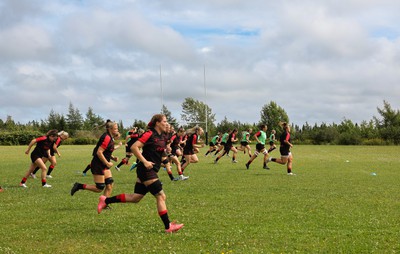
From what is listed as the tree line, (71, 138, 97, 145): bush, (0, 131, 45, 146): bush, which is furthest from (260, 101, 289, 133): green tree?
(0, 131, 45, 146): bush

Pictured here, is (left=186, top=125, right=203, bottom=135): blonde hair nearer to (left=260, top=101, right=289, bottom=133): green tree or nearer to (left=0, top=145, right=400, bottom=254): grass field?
(left=0, top=145, right=400, bottom=254): grass field

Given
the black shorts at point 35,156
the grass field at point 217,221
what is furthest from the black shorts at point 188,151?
the black shorts at point 35,156

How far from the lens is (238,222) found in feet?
26.5

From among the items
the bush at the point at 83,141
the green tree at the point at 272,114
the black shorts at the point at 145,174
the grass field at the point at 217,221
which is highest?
the green tree at the point at 272,114

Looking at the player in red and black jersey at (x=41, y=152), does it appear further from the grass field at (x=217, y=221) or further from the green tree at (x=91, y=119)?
the green tree at (x=91, y=119)

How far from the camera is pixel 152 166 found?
24.4 ft

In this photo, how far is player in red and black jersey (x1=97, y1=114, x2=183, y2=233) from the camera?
24.1 ft

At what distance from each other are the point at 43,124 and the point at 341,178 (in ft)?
312

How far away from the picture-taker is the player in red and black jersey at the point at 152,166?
24.1 ft

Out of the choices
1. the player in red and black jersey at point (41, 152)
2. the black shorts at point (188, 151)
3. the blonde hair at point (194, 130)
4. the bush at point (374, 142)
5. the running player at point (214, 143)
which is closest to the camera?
the player in red and black jersey at point (41, 152)

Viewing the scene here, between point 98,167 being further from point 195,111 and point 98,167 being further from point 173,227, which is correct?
point 195,111

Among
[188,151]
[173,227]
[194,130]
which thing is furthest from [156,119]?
[188,151]

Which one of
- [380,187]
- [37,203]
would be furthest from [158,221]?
[380,187]

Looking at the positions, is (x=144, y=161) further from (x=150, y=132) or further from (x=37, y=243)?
(x=37, y=243)
